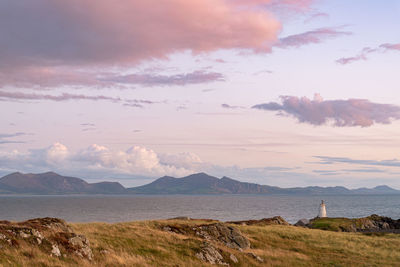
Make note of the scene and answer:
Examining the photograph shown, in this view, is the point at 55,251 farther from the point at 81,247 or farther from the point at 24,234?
the point at 24,234

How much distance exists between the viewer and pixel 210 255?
3103 cm

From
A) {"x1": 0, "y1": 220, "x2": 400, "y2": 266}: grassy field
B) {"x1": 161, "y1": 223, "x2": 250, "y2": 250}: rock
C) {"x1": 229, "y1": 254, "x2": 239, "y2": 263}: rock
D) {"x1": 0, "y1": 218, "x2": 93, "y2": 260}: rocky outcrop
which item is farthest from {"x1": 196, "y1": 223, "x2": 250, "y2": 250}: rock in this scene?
{"x1": 0, "y1": 218, "x2": 93, "y2": 260}: rocky outcrop

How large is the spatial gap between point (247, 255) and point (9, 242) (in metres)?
19.0

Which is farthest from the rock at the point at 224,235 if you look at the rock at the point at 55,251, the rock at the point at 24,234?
the rock at the point at 24,234

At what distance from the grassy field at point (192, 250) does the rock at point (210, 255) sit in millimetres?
520

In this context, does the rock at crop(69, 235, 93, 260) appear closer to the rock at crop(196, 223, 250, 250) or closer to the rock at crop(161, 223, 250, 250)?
the rock at crop(161, 223, 250, 250)

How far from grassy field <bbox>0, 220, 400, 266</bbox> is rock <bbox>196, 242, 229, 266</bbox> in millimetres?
520

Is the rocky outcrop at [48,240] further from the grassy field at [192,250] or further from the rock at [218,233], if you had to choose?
the rock at [218,233]

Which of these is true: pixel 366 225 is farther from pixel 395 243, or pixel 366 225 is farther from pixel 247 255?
pixel 247 255

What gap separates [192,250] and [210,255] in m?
1.56

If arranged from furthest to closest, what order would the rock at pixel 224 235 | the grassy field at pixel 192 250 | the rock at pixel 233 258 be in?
the rock at pixel 224 235 < the rock at pixel 233 258 < the grassy field at pixel 192 250

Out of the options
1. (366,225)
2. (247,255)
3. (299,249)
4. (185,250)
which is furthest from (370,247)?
(366,225)

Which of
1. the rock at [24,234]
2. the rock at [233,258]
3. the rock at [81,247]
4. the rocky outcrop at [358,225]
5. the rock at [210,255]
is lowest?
the rocky outcrop at [358,225]

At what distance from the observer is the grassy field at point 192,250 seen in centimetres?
2358
